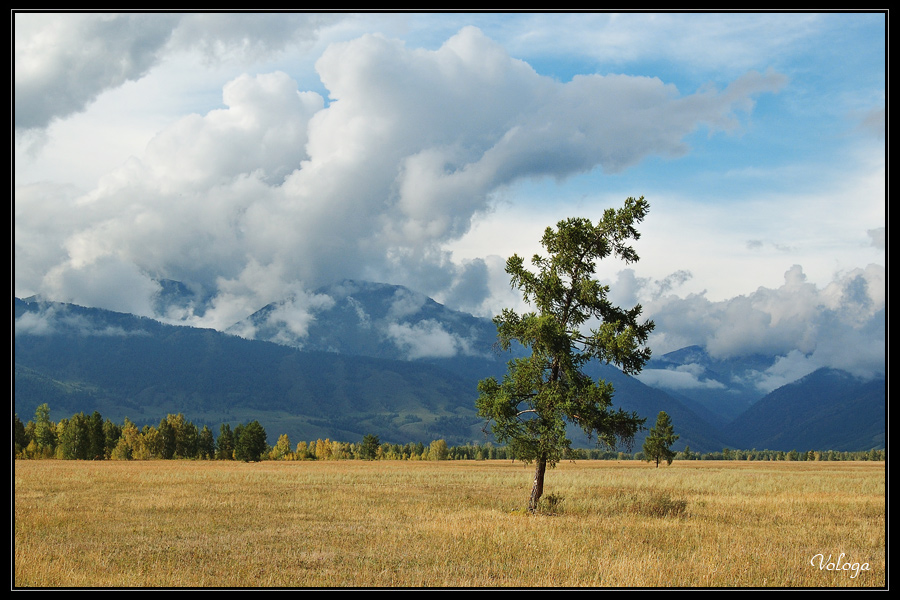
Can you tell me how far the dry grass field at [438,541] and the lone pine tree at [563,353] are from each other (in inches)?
138

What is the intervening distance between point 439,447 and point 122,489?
16213 centimetres

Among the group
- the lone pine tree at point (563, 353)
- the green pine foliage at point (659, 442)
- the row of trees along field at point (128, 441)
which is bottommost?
the row of trees along field at point (128, 441)

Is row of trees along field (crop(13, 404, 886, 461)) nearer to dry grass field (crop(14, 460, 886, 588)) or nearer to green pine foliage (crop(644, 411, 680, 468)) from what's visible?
green pine foliage (crop(644, 411, 680, 468))

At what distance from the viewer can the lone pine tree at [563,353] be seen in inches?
1061

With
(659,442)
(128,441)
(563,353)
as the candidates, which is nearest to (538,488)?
(563,353)

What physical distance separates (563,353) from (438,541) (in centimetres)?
993

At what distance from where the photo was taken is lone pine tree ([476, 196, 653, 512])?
88.4 feet

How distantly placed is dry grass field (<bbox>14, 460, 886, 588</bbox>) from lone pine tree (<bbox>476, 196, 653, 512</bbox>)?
3501 mm

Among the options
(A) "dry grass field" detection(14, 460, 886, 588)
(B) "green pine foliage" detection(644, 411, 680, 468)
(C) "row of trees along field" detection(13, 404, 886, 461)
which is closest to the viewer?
(A) "dry grass field" detection(14, 460, 886, 588)

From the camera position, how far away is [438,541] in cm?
2089
